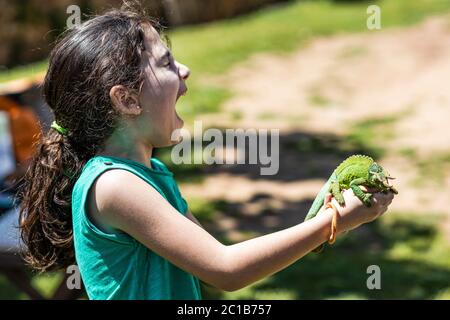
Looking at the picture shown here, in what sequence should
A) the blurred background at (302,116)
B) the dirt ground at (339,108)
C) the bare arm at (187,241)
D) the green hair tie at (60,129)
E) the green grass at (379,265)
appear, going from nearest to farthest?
the bare arm at (187,241)
the green hair tie at (60,129)
the green grass at (379,265)
the blurred background at (302,116)
the dirt ground at (339,108)

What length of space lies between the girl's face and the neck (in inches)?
1.0

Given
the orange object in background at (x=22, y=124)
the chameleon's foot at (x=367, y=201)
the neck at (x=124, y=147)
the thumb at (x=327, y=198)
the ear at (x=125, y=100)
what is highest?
the orange object in background at (x=22, y=124)

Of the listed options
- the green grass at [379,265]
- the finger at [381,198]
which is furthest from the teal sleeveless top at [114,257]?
the green grass at [379,265]

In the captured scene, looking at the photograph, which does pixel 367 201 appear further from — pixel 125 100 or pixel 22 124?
pixel 22 124

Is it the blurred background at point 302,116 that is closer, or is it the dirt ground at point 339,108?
the blurred background at point 302,116

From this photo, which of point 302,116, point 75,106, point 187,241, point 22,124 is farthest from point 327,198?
point 302,116

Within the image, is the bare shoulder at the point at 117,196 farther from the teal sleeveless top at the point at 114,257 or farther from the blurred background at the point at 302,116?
the blurred background at the point at 302,116

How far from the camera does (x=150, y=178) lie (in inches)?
78.0

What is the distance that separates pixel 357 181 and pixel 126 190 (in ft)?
1.90

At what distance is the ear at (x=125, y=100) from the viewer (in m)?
1.97

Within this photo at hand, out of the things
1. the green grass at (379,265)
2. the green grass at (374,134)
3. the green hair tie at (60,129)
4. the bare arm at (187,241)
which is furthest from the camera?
the green grass at (374,134)

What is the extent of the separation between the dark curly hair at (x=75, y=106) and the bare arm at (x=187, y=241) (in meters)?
0.22

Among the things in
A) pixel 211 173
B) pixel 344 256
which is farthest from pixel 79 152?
pixel 211 173

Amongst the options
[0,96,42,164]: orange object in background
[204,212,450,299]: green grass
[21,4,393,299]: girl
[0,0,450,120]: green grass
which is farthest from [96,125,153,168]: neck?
[0,0,450,120]: green grass
